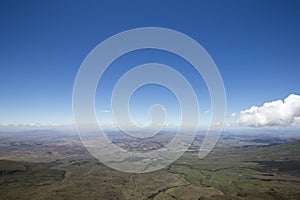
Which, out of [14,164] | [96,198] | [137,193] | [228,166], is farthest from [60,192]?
[228,166]

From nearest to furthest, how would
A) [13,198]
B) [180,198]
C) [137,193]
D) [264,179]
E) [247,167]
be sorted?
[13,198], [180,198], [137,193], [264,179], [247,167]

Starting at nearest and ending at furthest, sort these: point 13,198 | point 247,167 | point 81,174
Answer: point 13,198 → point 81,174 → point 247,167

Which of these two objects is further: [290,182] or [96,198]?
[290,182]

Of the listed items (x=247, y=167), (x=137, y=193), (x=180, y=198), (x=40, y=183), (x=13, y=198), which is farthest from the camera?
(x=247, y=167)

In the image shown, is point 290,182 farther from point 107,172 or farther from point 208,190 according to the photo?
point 107,172

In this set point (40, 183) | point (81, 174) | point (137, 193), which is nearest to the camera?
point (137, 193)

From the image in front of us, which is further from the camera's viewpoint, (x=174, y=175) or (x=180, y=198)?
(x=174, y=175)

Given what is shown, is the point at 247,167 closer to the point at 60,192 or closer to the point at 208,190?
the point at 208,190

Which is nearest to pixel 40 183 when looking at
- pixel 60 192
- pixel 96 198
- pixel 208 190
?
pixel 60 192

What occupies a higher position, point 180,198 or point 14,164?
point 14,164
